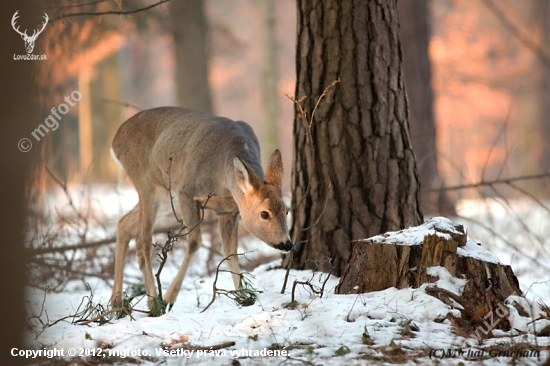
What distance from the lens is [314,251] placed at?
20.1 ft

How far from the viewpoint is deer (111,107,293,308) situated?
5441 mm

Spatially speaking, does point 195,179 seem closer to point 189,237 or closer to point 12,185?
point 189,237

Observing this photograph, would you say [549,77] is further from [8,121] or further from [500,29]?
[8,121]

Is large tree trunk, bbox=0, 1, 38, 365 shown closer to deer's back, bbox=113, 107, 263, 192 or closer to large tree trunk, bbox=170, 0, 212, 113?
deer's back, bbox=113, 107, 263, 192

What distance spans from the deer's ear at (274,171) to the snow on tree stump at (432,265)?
3.34ft

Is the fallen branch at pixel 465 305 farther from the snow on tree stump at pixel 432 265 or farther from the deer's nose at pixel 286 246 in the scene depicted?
the deer's nose at pixel 286 246

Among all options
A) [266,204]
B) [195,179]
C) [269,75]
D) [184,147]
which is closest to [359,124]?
[266,204]

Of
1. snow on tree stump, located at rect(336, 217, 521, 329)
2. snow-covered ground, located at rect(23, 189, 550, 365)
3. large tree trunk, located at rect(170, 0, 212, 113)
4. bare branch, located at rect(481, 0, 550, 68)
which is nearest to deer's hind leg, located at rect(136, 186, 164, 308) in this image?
snow-covered ground, located at rect(23, 189, 550, 365)

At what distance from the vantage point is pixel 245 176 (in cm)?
539

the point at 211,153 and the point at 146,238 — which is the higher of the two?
the point at 211,153

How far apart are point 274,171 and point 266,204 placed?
342mm

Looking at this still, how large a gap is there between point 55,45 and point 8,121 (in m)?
4.05

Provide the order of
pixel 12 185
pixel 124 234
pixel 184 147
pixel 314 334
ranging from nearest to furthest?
pixel 12 185 < pixel 314 334 < pixel 184 147 < pixel 124 234

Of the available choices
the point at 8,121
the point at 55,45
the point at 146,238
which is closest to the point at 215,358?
the point at 8,121
